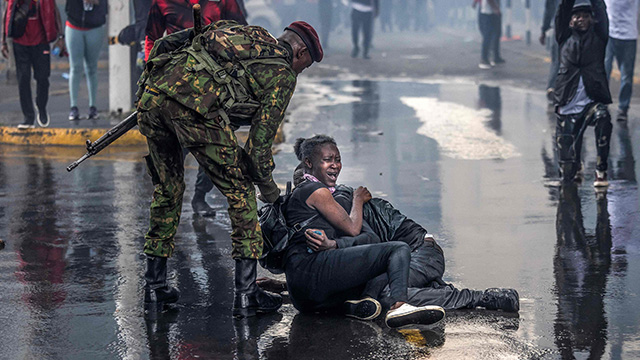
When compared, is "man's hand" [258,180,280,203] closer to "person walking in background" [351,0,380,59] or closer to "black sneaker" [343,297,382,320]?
"black sneaker" [343,297,382,320]

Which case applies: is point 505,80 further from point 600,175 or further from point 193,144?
point 193,144

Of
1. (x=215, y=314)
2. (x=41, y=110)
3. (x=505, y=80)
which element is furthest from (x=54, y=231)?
(x=505, y=80)

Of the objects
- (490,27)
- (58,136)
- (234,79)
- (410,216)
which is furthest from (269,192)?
(490,27)

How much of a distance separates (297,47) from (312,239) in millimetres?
990

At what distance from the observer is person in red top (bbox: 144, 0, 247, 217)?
8.07m

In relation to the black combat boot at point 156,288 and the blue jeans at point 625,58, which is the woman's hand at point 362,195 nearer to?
the black combat boot at point 156,288

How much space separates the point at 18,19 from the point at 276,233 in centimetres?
720

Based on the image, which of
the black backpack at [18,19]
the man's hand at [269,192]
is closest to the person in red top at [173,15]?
the man's hand at [269,192]

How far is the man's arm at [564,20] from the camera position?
28.6 ft

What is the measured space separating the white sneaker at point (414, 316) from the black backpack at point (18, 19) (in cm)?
796

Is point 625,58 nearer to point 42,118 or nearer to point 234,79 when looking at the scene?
point 42,118

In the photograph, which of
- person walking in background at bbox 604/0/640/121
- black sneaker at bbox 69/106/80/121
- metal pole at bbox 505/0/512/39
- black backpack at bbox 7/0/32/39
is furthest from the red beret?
metal pole at bbox 505/0/512/39

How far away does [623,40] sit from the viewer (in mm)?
13352

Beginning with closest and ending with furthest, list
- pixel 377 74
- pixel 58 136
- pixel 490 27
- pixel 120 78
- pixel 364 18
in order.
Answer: pixel 58 136, pixel 120 78, pixel 377 74, pixel 490 27, pixel 364 18
